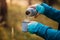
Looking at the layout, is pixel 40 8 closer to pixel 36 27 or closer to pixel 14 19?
pixel 36 27

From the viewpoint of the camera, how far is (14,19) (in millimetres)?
1643

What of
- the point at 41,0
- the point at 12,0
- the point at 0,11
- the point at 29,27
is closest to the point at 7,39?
the point at 0,11

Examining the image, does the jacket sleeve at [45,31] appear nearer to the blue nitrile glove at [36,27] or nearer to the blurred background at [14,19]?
the blue nitrile glove at [36,27]

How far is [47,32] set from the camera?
104cm


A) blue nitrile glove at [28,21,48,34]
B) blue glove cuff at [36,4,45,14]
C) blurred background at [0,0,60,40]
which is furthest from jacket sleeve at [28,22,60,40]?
blurred background at [0,0,60,40]

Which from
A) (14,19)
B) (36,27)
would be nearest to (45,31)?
(36,27)

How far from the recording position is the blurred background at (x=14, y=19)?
5.30ft

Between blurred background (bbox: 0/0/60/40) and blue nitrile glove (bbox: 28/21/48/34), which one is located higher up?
blue nitrile glove (bbox: 28/21/48/34)

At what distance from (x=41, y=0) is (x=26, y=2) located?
0.14m

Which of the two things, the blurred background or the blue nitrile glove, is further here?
the blurred background

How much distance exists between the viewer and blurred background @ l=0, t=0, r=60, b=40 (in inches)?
63.5

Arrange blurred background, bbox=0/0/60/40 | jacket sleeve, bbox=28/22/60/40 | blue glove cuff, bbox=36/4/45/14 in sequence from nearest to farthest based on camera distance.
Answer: jacket sleeve, bbox=28/22/60/40 < blue glove cuff, bbox=36/4/45/14 < blurred background, bbox=0/0/60/40

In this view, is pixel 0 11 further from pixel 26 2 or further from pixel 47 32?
pixel 47 32

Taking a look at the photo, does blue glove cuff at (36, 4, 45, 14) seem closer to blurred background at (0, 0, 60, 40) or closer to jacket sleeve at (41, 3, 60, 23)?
jacket sleeve at (41, 3, 60, 23)
